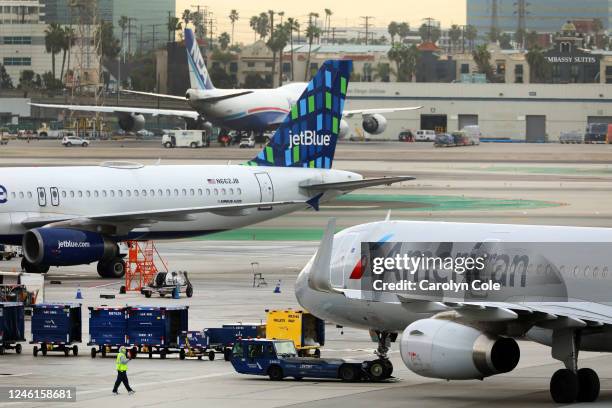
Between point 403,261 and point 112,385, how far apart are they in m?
7.88

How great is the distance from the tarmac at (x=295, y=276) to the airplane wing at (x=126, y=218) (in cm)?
243

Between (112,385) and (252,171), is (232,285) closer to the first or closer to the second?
(252,171)

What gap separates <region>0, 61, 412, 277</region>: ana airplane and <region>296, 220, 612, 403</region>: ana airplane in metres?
24.3

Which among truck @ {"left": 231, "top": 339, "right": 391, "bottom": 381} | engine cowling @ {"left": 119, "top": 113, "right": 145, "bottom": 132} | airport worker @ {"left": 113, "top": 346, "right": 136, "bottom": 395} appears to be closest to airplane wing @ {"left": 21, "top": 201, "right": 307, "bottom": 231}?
truck @ {"left": 231, "top": 339, "right": 391, "bottom": 381}

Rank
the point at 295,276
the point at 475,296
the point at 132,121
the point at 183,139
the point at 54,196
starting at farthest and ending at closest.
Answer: the point at 132,121
the point at 183,139
the point at 295,276
the point at 54,196
the point at 475,296

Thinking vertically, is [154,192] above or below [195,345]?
above

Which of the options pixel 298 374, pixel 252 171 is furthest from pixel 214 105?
pixel 298 374

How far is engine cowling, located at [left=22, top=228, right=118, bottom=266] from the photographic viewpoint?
5734 centimetres

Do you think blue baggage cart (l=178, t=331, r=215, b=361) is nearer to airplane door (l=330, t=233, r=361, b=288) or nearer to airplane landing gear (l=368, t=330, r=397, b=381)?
airplane landing gear (l=368, t=330, r=397, b=381)

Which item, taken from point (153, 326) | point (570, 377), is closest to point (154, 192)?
point (153, 326)

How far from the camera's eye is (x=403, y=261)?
115 ft

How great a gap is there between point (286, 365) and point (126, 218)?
2471 cm

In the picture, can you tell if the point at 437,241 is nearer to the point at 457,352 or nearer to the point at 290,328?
the point at 457,352

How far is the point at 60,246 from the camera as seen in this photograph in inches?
2263
